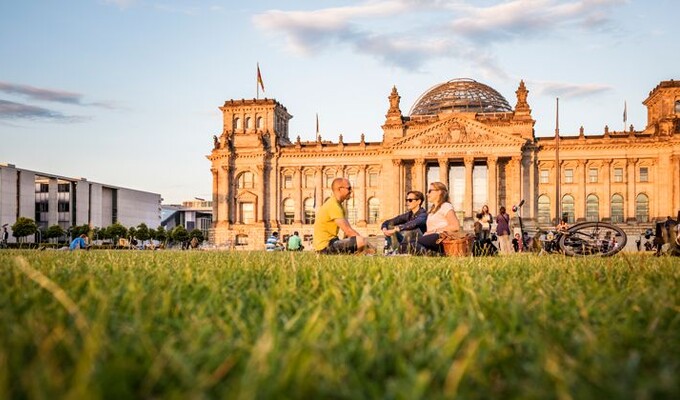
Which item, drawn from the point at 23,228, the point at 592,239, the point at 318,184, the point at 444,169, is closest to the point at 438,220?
the point at 592,239

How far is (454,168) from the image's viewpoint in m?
73.6

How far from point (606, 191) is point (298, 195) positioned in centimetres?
3764

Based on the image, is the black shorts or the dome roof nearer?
the black shorts

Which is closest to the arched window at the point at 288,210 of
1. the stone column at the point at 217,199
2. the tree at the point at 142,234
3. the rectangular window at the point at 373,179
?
the stone column at the point at 217,199

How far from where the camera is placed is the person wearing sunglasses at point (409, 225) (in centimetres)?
1391

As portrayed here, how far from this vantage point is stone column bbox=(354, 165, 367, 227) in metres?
76.7

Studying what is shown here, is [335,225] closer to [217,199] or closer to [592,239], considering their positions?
[592,239]

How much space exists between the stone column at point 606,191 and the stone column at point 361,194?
28378mm

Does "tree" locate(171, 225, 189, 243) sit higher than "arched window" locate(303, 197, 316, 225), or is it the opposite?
"arched window" locate(303, 197, 316, 225)

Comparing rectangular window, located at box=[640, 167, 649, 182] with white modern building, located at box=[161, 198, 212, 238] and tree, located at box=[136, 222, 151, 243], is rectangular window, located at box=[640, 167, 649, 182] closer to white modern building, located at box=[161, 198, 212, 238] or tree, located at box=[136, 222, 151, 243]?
tree, located at box=[136, 222, 151, 243]

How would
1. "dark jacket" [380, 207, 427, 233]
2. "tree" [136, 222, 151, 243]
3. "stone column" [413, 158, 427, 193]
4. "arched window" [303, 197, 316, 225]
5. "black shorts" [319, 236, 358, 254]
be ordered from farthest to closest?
"arched window" [303, 197, 316, 225] < "tree" [136, 222, 151, 243] < "stone column" [413, 158, 427, 193] < "dark jacket" [380, 207, 427, 233] < "black shorts" [319, 236, 358, 254]

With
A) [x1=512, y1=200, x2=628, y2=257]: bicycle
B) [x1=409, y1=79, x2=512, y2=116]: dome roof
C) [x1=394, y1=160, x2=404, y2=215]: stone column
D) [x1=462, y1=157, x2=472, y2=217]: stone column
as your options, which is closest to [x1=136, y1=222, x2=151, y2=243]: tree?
[x1=394, y1=160, x2=404, y2=215]: stone column

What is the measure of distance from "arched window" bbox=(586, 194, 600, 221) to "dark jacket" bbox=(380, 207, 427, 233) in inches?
2487

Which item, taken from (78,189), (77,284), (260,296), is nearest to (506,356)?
(260,296)
